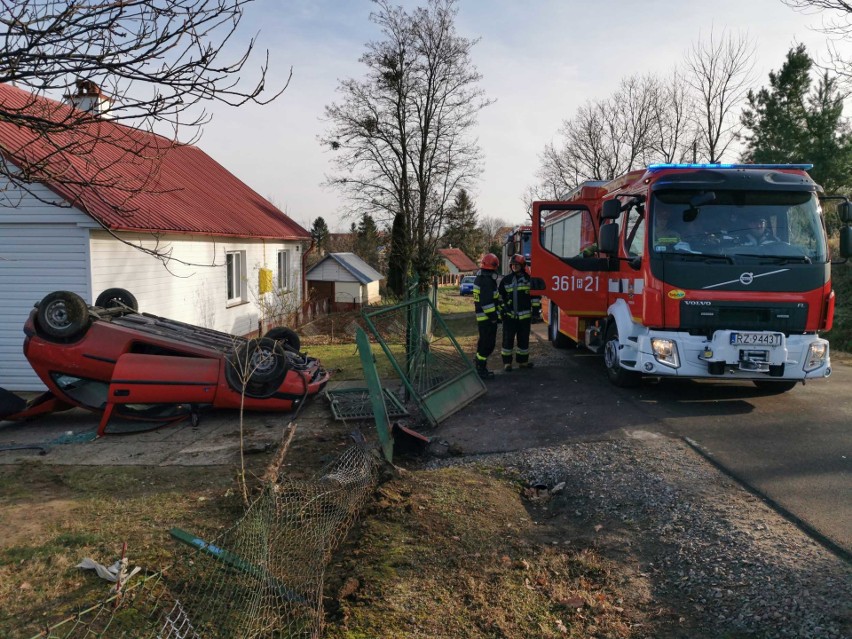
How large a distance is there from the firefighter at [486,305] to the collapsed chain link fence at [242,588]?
17.0 feet

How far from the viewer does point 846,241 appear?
6.93 m

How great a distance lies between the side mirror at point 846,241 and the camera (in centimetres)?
693

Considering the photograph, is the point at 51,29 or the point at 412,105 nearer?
the point at 51,29

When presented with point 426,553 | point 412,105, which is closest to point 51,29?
point 426,553

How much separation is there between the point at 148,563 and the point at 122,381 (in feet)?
12.8

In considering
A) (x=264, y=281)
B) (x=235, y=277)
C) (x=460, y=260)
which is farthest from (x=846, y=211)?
(x=460, y=260)

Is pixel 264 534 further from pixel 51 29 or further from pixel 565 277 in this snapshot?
pixel 565 277

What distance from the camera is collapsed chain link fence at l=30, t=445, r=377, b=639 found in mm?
3033

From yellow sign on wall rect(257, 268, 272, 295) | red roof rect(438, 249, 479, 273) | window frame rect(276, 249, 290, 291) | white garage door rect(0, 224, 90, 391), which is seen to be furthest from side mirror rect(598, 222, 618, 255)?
red roof rect(438, 249, 479, 273)

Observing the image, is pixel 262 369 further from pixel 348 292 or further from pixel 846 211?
pixel 348 292

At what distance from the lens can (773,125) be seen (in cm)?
2214

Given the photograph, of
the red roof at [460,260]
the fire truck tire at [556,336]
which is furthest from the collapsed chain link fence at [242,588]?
the red roof at [460,260]

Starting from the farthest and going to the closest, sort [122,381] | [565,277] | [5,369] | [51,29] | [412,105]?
[412,105] → [5,369] → [565,277] → [122,381] → [51,29]

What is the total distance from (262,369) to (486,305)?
3359 mm
